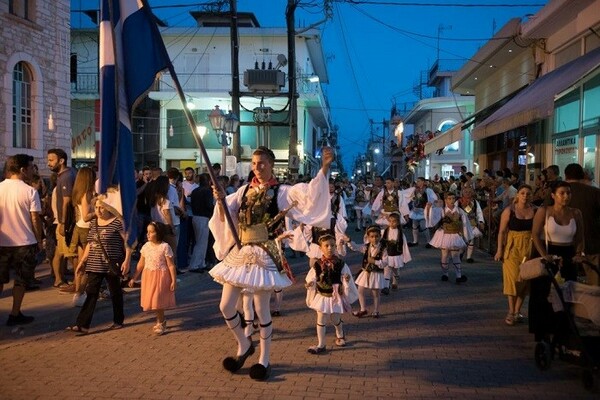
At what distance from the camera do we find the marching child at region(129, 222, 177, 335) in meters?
7.40

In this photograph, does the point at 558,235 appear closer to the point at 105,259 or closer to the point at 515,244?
the point at 515,244

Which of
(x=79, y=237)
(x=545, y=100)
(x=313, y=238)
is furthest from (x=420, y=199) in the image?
(x=79, y=237)

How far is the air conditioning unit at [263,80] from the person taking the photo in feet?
73.9

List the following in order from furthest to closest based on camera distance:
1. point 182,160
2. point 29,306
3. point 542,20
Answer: point 182,160 < point 542,20 < point 29,306

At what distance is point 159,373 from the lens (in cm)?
582

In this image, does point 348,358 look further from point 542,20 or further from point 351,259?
point 542,20

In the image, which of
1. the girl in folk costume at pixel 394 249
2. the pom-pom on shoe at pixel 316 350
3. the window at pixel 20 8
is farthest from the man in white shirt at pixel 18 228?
the window at pixel 20 8

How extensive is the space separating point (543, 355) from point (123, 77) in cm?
470

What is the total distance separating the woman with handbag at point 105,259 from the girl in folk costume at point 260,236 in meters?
1.99

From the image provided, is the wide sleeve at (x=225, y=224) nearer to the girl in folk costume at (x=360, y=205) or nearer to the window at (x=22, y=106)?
the window at (x=22, y=106)

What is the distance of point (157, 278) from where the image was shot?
7480mm

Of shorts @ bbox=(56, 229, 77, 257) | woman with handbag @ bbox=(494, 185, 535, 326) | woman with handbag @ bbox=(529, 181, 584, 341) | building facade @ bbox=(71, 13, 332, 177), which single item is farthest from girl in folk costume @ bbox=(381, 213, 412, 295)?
building facade @ bbox=(71, 13, 332, 177)

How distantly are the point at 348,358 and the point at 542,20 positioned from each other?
11.6 meters

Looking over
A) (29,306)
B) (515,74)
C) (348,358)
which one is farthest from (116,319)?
(515,74)
